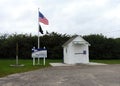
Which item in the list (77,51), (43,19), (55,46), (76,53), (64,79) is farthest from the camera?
(55,46)

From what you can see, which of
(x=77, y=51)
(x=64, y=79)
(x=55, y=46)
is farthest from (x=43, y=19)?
(x=64, y=79)

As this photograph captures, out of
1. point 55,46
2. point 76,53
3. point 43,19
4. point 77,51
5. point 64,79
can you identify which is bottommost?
point 64,79

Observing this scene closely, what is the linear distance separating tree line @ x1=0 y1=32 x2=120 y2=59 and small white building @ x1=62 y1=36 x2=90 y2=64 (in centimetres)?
1284

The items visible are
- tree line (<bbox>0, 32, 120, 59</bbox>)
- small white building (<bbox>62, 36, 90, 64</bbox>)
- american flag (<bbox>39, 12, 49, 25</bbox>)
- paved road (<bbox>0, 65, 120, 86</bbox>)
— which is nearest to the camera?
paved road (<bbox>0, 65, 120, 86</bbox>)

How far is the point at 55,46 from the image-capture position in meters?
50.5

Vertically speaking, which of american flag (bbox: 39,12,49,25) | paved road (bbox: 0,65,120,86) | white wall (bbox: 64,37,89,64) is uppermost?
american flag (bbox: 39,12,49,25)

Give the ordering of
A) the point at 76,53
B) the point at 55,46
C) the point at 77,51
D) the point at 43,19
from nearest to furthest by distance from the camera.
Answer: the point at 43,19
the point at 76,53
the point at 77,51
the point at 55,46

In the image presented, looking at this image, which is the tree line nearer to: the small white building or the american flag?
the small white building

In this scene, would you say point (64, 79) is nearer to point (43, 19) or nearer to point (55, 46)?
point (43, 19)

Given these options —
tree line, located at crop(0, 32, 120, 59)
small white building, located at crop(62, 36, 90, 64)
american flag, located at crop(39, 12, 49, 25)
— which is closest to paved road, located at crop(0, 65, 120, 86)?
american flag, located at crop(39, 12, 49, 25)

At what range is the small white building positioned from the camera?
120 ft

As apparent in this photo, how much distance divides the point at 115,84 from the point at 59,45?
119 feet

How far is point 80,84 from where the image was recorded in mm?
14266

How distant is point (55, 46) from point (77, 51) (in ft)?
45.1
